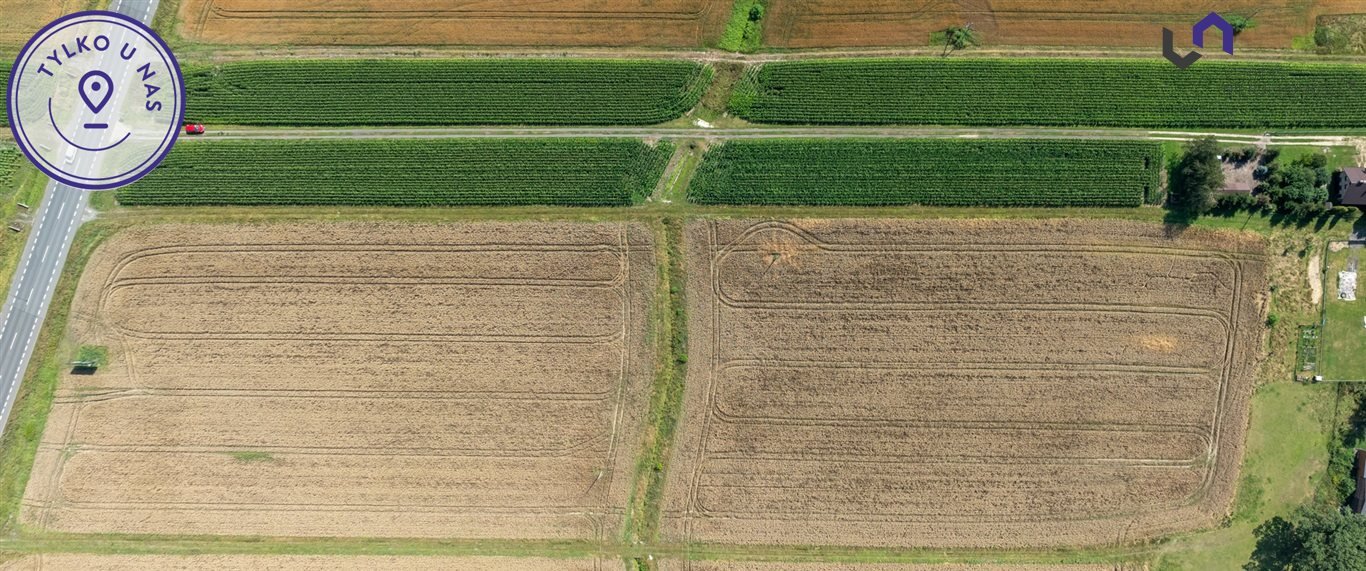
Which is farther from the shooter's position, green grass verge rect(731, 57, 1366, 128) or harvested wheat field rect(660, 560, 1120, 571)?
green grass verge rect(731, 57, 1366, 128)

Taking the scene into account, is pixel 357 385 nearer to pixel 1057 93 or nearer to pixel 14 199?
pixel 14 199

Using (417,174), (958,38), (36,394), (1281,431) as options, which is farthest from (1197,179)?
(36,394)

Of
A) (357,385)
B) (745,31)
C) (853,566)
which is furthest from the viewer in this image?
(745,31)

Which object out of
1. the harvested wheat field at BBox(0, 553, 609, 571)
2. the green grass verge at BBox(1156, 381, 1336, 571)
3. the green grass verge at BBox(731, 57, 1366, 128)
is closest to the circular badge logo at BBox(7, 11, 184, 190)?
the harvested wheat field at BBox(0, 553, 609, 571)

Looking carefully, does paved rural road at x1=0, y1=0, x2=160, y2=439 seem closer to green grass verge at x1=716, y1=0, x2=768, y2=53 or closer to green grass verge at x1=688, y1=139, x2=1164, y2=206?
green grass verge at x1=688, y1=139, x2=1164, y2=206

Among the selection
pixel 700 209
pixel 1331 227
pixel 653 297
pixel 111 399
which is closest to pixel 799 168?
pixel 700 209

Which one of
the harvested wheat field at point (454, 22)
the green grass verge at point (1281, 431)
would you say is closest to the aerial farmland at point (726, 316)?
the green grass verge at point (1281, 431)
